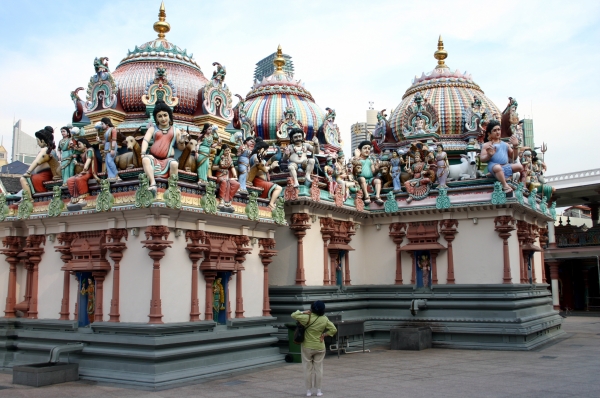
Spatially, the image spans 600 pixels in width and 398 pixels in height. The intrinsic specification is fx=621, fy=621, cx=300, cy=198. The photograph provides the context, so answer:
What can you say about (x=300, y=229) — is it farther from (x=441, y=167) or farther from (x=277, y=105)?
(x=277, y=105)

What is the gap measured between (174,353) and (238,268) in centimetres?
371

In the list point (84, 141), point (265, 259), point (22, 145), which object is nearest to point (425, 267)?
point (265, 259)

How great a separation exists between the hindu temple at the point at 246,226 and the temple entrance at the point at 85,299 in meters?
0.06

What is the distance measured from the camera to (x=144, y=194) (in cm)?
1584

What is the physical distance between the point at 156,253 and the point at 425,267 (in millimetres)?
12388

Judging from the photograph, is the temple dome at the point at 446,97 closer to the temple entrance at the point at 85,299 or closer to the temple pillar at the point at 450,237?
the temple pillar at the point at 450,237

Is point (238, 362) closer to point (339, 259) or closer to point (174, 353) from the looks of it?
point (174, 353)

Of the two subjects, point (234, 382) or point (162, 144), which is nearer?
point (234, 382)

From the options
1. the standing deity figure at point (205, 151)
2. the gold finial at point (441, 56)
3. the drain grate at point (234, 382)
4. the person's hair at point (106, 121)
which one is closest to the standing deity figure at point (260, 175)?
the standing deity figure at point (205, 151)

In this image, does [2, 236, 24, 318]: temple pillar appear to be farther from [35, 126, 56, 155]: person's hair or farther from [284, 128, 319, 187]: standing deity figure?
[284, 128, 319, 187]: standing deity figure

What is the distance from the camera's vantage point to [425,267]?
973 inches

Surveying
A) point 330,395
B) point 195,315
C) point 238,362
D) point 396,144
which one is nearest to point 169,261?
point 195,315

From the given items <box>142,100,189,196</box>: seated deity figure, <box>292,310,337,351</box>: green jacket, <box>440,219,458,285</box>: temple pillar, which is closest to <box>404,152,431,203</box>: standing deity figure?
<box>440,219,458,285</box>: temple pillar

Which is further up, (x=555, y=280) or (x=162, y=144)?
(x=162, y=144)
